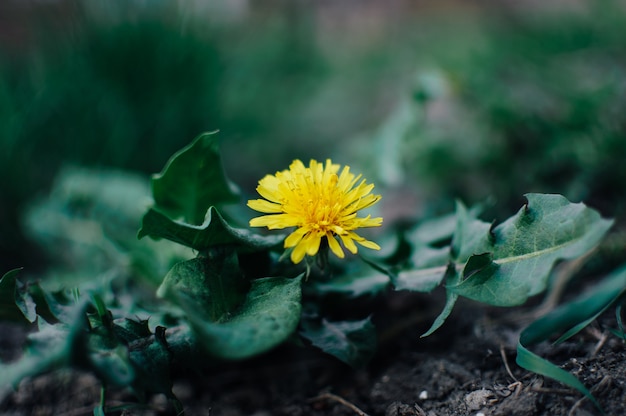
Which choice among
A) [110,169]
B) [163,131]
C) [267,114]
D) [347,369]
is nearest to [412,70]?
[267,114]

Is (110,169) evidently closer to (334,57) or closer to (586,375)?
(586,375)

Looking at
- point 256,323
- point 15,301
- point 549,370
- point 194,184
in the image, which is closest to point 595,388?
point 549,370

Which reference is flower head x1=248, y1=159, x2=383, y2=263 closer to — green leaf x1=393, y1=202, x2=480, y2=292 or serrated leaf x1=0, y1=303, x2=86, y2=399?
green leaf x1=393, y1=202, x2=480, y2=292

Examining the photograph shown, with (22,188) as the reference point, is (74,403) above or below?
below

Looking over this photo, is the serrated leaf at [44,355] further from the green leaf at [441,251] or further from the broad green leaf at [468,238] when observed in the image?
the broad green leaf at [468,238]

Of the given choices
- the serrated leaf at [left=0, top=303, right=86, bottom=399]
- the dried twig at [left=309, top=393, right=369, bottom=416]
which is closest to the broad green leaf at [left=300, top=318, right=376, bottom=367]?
the dried twig at [left=309, top=393, right=369, bottom=416]

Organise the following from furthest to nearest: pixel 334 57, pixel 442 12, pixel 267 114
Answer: pixel 442 12 → pixel 334 57 → pixel 267 114

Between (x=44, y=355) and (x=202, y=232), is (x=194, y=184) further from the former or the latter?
(x=44, y=355)
